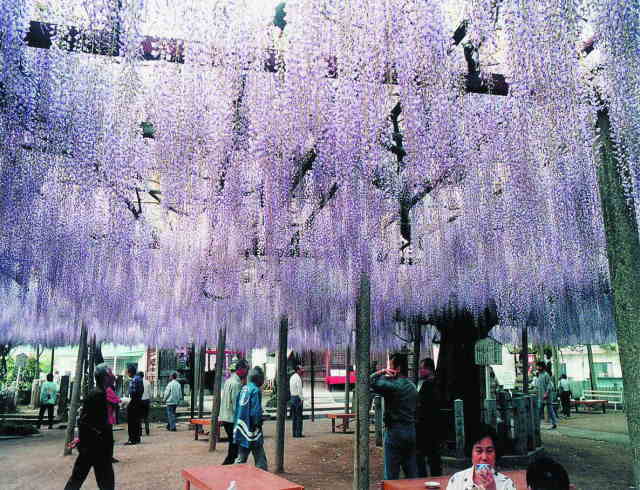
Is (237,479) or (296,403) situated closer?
(237,479)

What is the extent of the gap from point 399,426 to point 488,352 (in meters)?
4.92

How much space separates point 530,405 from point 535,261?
10.5 feet

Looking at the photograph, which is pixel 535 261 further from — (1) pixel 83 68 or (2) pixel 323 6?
(1) pixel 83 68

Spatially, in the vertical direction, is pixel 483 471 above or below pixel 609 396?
above

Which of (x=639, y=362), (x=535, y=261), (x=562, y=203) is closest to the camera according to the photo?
(x=639, y=362)

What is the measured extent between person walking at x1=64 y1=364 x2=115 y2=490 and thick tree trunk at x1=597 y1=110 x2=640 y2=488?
4.20 metres

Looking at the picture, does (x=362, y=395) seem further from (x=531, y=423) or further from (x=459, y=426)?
(x=531, y=423)

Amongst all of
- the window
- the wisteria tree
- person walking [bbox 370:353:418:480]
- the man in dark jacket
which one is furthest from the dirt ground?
the window

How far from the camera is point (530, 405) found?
8781 millimetres

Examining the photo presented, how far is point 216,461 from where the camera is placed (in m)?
7.93

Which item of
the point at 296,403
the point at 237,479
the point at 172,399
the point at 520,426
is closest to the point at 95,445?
the point at 237,479

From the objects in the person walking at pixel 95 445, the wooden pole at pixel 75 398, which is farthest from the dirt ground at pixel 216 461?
the person walking at pixel 95 445

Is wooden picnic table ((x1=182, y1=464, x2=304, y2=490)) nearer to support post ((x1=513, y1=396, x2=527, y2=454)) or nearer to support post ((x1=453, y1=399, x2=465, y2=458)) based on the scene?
support post ((x1=453, y1=399, x2=465, y2=458))

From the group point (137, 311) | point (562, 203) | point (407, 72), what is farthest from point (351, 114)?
point (137, 311)
